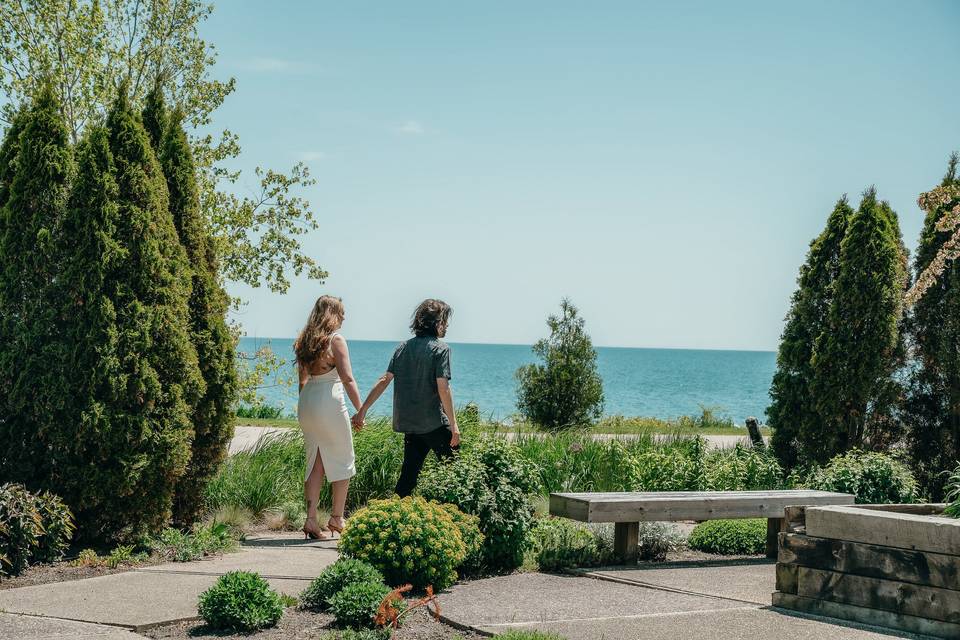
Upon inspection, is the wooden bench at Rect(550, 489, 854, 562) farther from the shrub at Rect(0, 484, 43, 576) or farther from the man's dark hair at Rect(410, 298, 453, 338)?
the shrub at Rect(0, 484, 43, 576)

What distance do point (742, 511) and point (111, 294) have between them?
5.38 meters

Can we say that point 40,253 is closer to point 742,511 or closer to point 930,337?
point 742,511

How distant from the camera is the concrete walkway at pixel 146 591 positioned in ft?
16.5

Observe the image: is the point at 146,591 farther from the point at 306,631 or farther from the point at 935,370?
the point at 935,370

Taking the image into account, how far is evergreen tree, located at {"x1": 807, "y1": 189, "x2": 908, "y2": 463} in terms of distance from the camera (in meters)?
10.5

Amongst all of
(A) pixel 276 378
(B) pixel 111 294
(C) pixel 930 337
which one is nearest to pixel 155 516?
(B) pixel 111 294

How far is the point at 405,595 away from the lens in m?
5.69

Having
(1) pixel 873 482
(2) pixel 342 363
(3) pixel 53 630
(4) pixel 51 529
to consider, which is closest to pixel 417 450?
(2) pixel 342 363

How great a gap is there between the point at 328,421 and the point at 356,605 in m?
3.09

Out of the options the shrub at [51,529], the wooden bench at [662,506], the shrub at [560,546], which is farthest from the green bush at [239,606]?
the wooden bench at [662,506]

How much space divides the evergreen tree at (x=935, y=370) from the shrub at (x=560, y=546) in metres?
5.24

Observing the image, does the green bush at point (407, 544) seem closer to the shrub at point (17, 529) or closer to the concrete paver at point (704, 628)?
the concrete paver at point (704, 628)

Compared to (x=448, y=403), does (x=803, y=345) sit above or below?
above

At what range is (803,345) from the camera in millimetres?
11062
